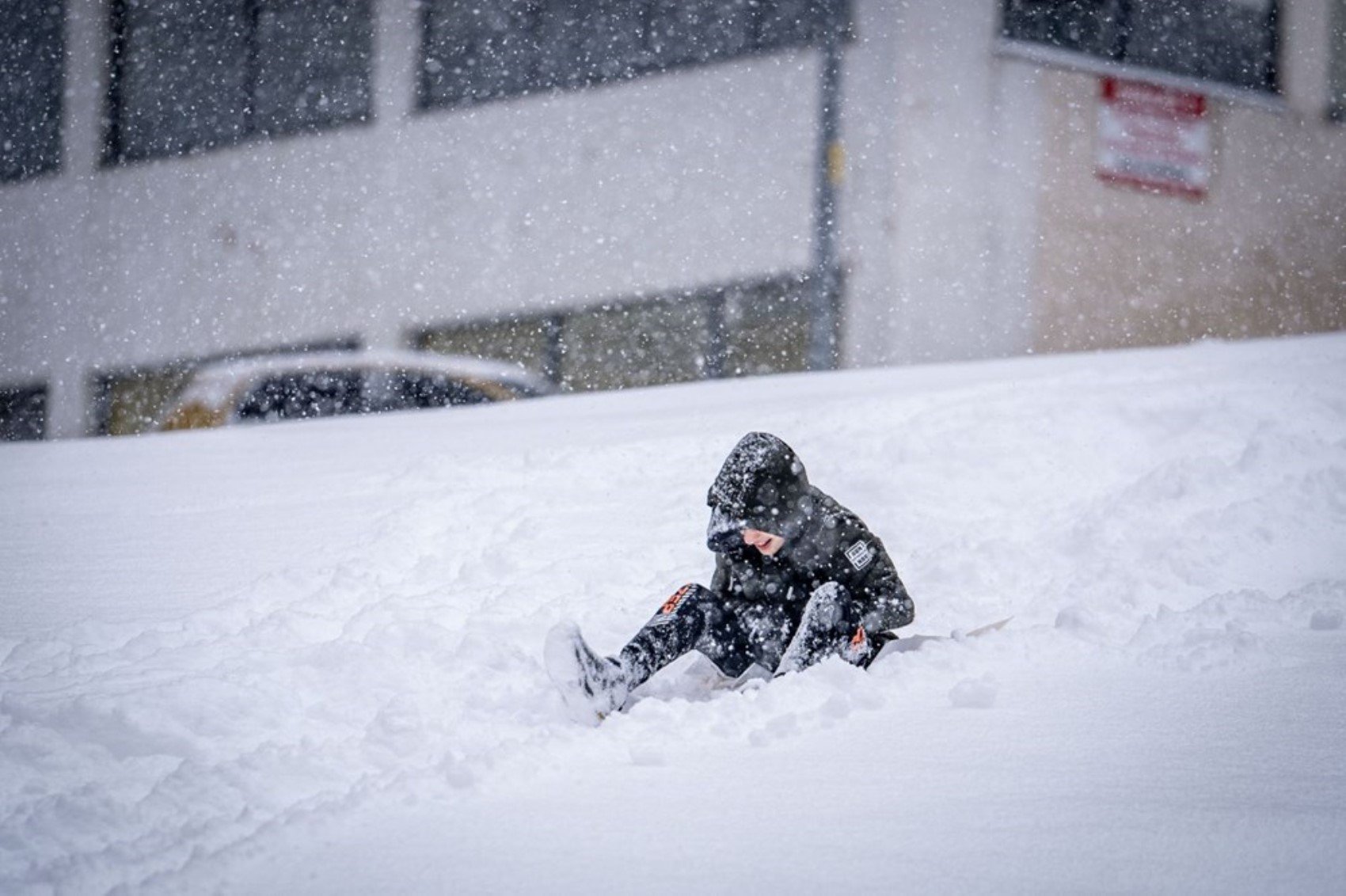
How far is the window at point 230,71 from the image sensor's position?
1433cm

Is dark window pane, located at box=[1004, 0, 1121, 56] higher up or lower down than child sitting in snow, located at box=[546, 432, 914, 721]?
higher up

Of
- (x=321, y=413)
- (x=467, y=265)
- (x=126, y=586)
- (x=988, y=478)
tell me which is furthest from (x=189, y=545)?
(x=467, y=265)

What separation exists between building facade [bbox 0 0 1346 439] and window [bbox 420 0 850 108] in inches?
1.3

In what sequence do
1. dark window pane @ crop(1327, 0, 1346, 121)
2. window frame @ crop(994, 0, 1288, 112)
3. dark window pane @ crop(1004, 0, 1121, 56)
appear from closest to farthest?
window frame @ crop(994, 0, 1288, 112), dark window pane @ crop(1004, 0, 1121, 56), dark window pane @ crop(1327, 0, 1346, 121)

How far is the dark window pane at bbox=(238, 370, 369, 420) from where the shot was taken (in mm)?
8562

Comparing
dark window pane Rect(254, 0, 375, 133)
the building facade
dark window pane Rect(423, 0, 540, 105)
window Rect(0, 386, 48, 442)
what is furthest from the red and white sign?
window Rect(0, 386, 48, 442)

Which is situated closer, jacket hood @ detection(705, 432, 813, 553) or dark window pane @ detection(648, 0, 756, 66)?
jacket hood @ detection(705, 432, 813, 553)

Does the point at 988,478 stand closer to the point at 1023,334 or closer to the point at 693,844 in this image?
the point at 693,844

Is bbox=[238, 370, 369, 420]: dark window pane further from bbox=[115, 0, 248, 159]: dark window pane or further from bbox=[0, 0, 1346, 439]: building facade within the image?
bbox=[115, 0, 248, 159]: dark window pane

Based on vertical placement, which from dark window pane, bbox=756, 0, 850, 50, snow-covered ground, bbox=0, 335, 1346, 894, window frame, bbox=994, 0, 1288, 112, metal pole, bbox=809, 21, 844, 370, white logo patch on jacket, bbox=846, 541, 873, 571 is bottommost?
snow-covered ground, bbox=0, 335, 1346, 894

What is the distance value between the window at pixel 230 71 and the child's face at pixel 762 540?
1139 centimetres

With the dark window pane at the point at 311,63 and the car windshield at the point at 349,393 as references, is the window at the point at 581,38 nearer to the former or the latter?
the dark window pane at the point at 311,63

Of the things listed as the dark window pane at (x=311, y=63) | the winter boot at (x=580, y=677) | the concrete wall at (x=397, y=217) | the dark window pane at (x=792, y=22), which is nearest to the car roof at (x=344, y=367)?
the concrete wall at (x=397, y=217)

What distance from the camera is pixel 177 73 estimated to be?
51.1ft
